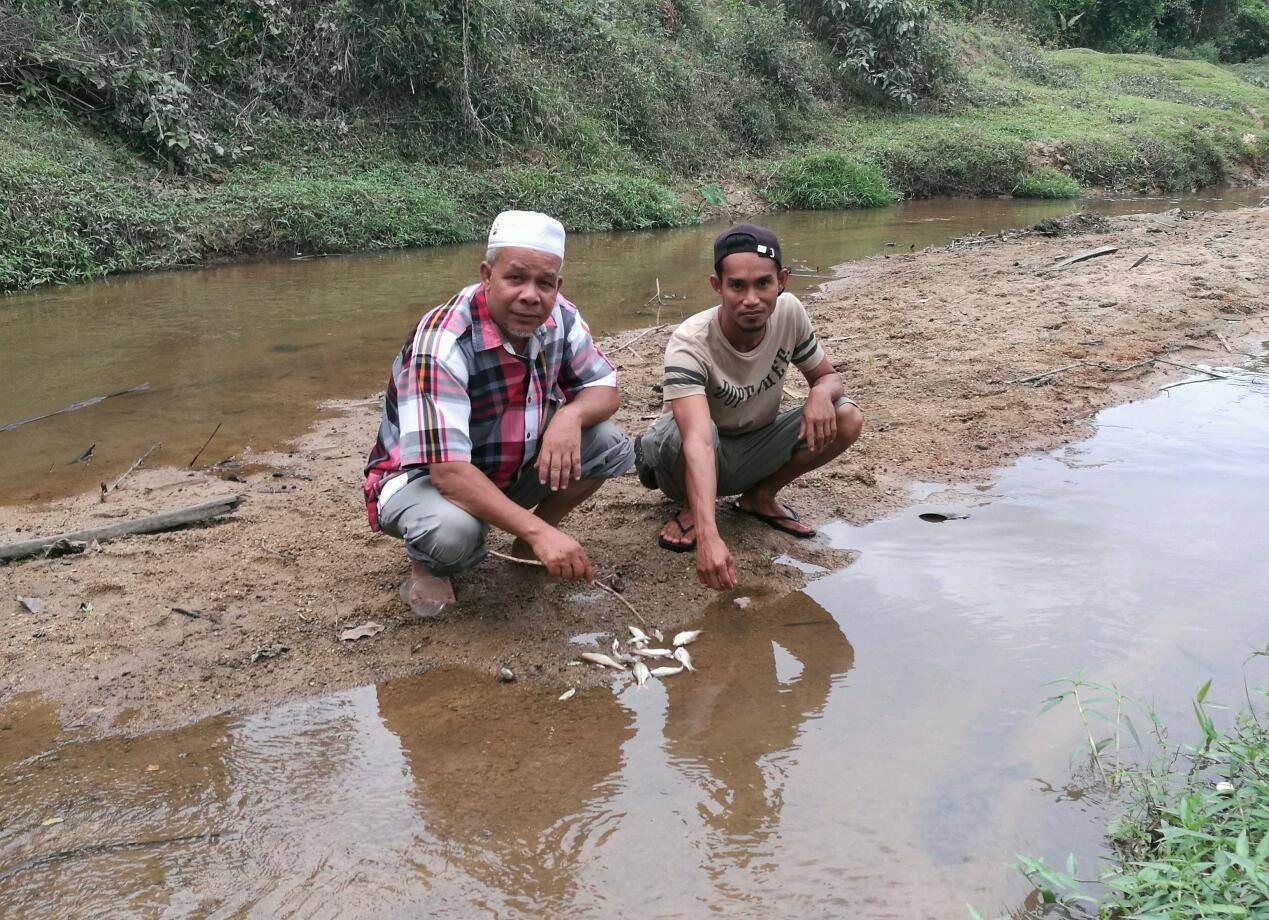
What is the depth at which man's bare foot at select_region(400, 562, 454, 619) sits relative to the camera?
3.17 metres

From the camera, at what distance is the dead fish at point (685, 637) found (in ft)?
10.1

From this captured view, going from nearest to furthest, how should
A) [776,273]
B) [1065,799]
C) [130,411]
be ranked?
[1065,799]
[776,273]
[130,411]

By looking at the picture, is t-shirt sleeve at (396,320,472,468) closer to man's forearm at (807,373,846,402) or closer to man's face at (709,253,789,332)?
man's face at (709,253,789,332)

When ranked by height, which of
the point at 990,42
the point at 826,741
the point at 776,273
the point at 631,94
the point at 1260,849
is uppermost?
the point at 990,42

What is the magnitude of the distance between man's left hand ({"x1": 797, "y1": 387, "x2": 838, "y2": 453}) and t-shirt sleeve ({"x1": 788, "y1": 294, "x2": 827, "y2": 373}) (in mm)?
144

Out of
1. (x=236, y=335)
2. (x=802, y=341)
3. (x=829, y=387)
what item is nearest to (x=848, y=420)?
(x=829, y=387)

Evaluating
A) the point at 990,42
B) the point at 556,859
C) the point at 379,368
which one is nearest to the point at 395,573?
the point at 556,859

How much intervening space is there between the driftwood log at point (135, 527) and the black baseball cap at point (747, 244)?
212 cm

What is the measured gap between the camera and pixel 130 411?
17.7 ft

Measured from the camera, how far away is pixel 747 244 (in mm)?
3283

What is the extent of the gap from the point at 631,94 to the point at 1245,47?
1176 inches

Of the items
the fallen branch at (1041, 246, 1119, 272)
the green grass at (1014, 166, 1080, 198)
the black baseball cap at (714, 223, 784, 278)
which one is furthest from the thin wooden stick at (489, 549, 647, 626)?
the green grass at (1014, 166, 1080, 198)

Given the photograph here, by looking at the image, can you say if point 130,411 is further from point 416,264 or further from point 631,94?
point 631,94

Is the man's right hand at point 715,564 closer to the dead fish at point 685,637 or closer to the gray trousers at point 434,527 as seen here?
the dead fish at point 685,637
